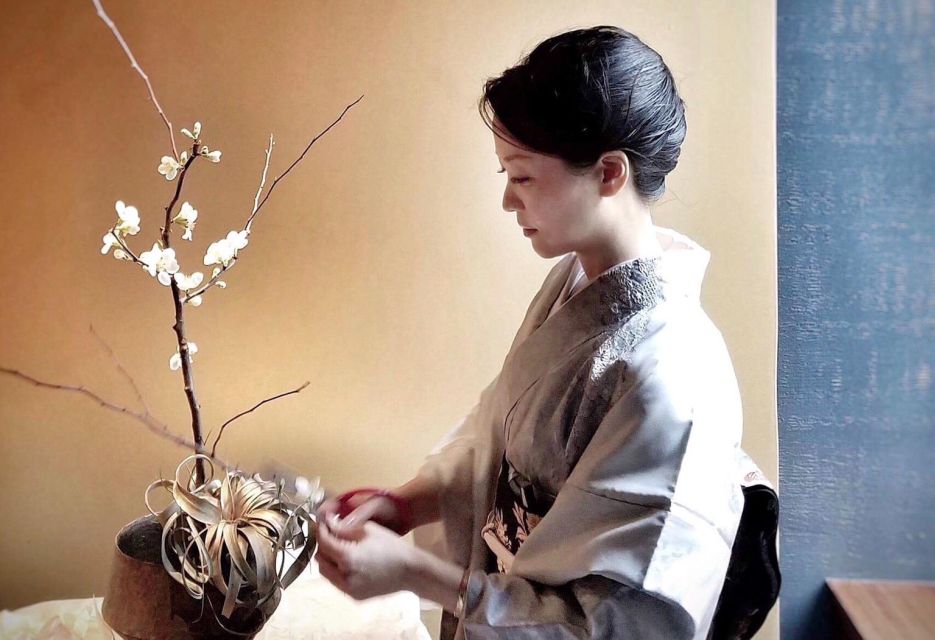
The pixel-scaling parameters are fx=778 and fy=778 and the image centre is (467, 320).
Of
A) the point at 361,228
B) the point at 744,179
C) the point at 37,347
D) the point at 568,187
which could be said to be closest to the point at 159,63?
the point at 361,228

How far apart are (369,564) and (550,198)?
43 cm

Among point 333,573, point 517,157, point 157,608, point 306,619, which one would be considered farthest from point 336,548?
point 517,157

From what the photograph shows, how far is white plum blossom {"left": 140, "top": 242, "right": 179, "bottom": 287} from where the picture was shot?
37.9 inches

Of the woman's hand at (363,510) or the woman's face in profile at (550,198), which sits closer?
the woman's face in profile at (550,198)

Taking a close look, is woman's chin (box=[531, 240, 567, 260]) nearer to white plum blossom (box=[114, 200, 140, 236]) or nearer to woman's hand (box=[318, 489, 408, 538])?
woman's hand (box=[318, 489, 408, 538])

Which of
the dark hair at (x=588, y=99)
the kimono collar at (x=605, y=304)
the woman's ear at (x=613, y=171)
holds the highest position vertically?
the dark hair at (x=588, y=99)

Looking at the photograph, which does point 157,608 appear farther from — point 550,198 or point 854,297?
point 854,297

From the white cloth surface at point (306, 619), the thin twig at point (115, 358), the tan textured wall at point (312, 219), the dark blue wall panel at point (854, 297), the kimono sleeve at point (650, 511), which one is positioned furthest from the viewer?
the thin twig at point (115, 358)

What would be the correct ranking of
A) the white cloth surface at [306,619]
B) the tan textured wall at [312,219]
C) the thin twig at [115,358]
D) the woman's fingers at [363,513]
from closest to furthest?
the woman's fingers at [363,513] < the white cloth surface at [306,619] < the tan textured wall at [312,219] < the thin twig at [115,358]

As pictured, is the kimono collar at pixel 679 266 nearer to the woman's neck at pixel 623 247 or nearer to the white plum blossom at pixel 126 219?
the woman's neck at pixel 623 247

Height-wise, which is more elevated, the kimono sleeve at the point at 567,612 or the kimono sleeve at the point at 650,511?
the kimono sleeve at the point at 650,511

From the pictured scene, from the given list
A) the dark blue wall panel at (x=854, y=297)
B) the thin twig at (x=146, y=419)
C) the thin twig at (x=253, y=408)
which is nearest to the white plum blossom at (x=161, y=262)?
the thin twig at (x=146, y=419)

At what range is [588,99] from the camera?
0.76 meters

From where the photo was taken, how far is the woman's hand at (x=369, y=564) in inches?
32.0
